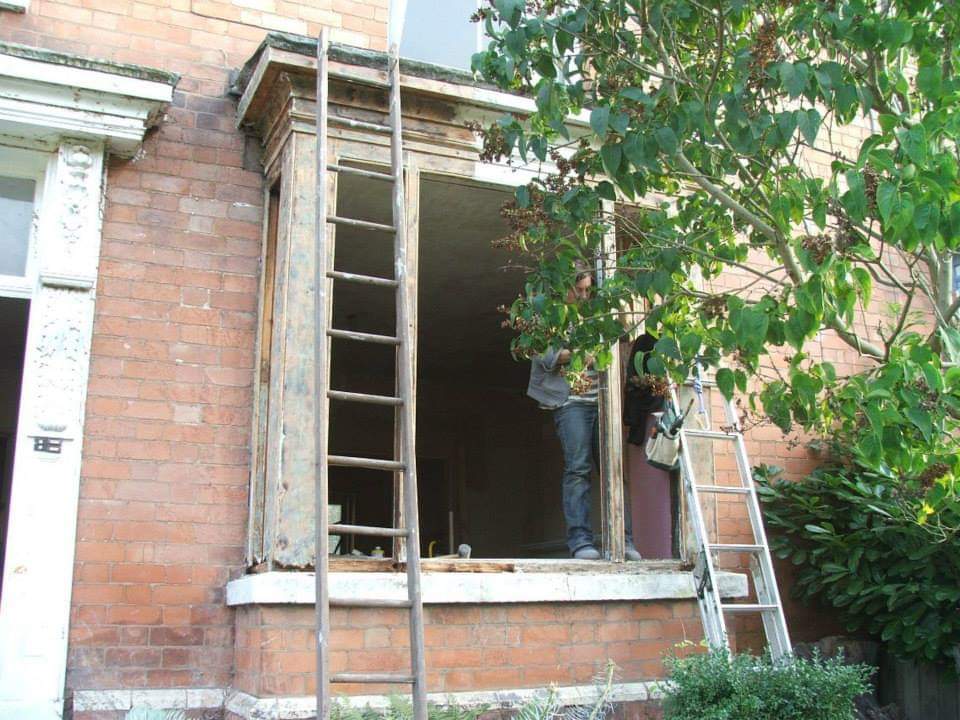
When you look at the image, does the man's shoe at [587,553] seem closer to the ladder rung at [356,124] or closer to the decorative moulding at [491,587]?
the decorative moulding at [491,587]

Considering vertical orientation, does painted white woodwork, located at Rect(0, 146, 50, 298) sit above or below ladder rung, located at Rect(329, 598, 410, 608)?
above

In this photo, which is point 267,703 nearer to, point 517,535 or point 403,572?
point 403,572

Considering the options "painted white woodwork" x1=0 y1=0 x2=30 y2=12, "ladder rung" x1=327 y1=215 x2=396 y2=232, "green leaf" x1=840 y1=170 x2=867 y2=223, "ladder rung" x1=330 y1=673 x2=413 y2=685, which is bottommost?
"ladder rung" x1=330 y1=673 x2=413 y2=685

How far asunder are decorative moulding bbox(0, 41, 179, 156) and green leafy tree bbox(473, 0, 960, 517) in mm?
1992

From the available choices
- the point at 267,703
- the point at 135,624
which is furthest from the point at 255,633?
the point at 135,624

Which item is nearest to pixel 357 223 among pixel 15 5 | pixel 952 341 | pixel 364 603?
pixel 364 603

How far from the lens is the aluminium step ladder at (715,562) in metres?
5.64

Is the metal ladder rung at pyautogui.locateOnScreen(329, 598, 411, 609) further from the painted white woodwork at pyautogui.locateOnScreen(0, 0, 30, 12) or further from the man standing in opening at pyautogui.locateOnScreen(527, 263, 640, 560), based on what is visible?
the painted white woodwork at pyautogui.locateOnScreen(0, 0, 30, 12)

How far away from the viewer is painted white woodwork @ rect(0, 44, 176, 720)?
16.9ft

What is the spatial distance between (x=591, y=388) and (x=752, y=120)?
8.04ft

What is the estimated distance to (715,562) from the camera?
6344 millimetres

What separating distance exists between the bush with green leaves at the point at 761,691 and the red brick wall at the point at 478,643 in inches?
31.6

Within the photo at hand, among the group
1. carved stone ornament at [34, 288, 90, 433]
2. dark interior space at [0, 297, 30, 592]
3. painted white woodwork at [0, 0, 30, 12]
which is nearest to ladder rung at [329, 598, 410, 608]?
carved stone ornament at [34, 288, 90, 433]

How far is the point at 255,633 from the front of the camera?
16.8 feet
